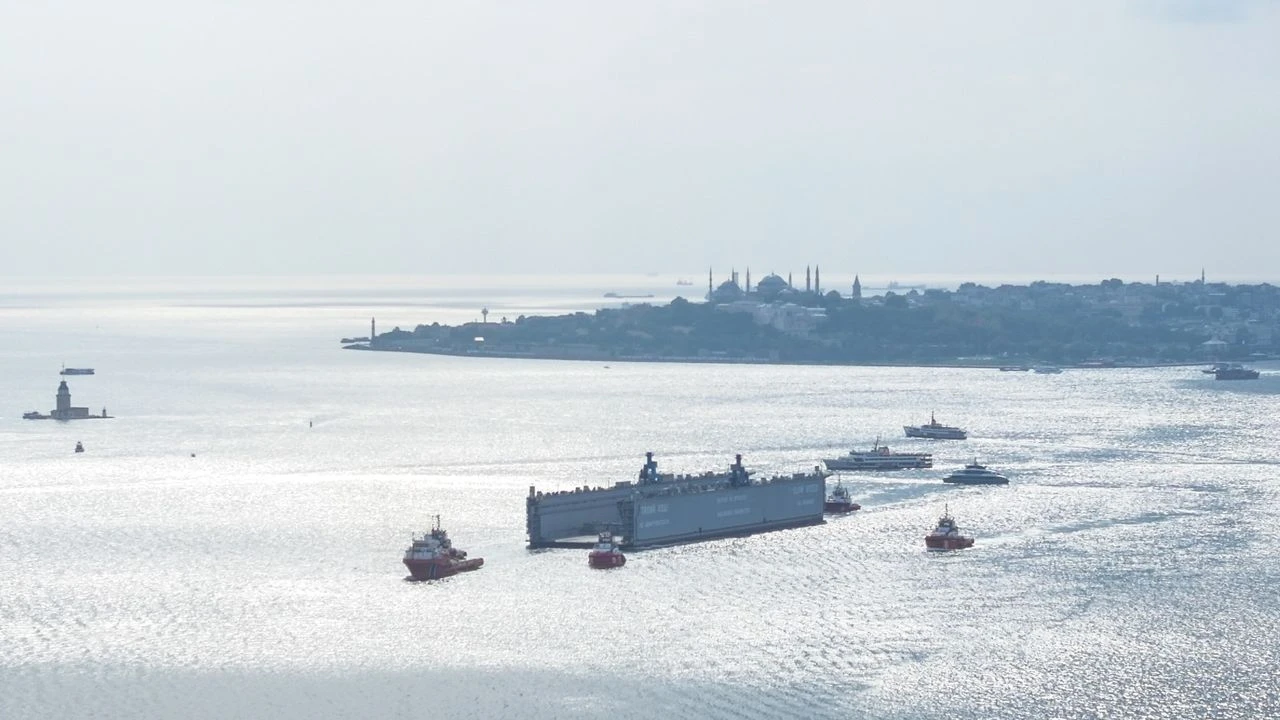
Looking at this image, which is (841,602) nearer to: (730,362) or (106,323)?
(730,362)

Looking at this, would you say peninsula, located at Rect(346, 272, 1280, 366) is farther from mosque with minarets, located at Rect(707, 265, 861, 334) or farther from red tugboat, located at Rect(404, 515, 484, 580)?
red tugboat, located at Rect(404, 515, 484, 580)

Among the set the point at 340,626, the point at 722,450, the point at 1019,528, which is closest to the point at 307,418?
the point at 722,450

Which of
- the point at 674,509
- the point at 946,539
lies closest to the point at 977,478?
the point at 946,539

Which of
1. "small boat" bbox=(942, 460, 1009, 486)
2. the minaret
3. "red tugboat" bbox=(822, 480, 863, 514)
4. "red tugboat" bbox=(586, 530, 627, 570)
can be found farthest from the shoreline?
"red tugboat" bbox=(586, 530, 627, 570)

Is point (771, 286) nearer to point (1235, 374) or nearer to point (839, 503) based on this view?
point (1235, 374)

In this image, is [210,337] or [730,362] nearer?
[730,362]
